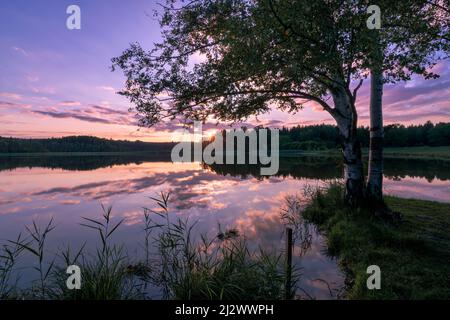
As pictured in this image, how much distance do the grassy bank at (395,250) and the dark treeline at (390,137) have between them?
8336 cm

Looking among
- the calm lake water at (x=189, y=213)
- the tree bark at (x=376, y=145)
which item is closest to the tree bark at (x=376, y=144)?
the tree bark at (x=376, y=145)

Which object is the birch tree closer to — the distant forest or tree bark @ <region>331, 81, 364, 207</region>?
tree bark @ <region>331, 81, 364, 207</region>

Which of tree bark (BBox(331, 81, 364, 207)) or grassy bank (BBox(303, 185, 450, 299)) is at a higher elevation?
tree bark (BBox(331, 81, 364, 207))

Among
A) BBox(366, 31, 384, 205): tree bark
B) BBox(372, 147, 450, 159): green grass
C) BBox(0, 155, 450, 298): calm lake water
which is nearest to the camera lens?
BBox(0, 155, 450, 298): calm lake water

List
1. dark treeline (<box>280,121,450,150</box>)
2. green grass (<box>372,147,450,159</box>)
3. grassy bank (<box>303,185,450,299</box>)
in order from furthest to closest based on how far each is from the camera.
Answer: dark treeline (<box>280,121,450,150</box>), green grass (<box>372,147,450,159</box>), grassy bank (<box>303,185,450,299</box>)

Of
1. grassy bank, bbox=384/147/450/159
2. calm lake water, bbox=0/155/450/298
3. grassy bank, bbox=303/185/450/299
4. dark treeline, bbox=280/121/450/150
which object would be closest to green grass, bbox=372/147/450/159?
grassy bank, bbox=384/147/450/159

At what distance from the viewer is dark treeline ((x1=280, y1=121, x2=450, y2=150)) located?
109m

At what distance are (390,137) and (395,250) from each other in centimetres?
13105

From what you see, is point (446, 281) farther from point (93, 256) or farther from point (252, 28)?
point (93, 256)

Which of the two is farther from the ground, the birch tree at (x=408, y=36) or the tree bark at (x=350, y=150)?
the birch tree at (x=408, y=36)

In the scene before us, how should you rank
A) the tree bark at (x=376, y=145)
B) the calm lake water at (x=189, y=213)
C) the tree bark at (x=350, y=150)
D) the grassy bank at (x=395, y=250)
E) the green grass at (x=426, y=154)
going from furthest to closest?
1. the green grass at (x=426, y=154)
2. the tree bark at (x=350, y=150)
3. the tree bark at (x=376, y=145)
4. the calm lake water at (x=189, y=213)
5. the grassy bank at (x=395, y=250)

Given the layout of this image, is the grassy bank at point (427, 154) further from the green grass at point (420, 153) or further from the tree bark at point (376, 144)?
the tree bark at point (376, 144)

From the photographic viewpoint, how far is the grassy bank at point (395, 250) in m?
5.90

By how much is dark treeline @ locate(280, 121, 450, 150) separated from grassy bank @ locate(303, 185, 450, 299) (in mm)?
83360
